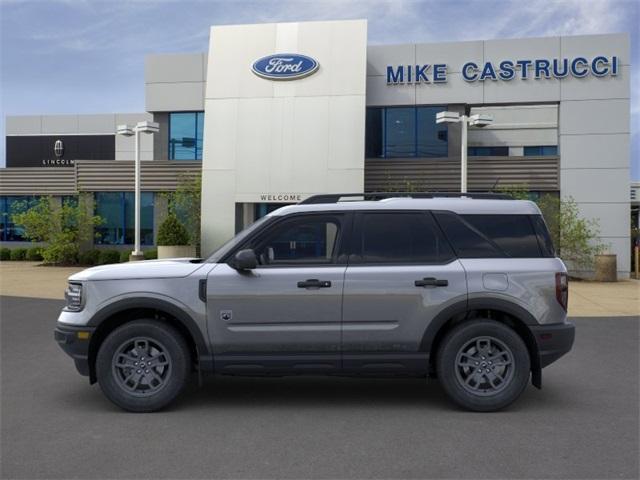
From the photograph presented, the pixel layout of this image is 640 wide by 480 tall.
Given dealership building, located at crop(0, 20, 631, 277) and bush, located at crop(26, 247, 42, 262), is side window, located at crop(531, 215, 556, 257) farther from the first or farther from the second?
bush, located at crop(26, 247, 42, 262)

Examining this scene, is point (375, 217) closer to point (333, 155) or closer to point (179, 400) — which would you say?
point (179, 400)

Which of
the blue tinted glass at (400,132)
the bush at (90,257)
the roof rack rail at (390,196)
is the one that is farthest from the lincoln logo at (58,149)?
the roof rack rail at (390,196)

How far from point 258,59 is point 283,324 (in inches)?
A: 761

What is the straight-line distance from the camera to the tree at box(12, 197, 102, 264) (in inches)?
1016

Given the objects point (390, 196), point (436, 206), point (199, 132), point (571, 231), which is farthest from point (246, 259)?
point (199, 132)

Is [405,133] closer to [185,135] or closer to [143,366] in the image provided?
[185,135]

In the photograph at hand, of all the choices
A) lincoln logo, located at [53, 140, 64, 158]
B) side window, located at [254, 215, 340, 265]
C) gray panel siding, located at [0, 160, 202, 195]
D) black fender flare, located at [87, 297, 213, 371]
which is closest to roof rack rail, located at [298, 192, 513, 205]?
side window, located at [254, 215, 340, 265]

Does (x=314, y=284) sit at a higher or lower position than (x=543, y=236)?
lower

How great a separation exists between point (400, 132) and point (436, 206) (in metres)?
19.2

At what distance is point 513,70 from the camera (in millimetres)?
23078

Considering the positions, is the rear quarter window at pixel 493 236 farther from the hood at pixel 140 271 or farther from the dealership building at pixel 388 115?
the dealership building at pixel 388 115

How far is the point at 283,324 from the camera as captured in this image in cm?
557

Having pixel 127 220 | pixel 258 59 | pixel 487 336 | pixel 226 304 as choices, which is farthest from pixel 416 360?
pixel 127 220

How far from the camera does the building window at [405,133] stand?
80.0 feet
